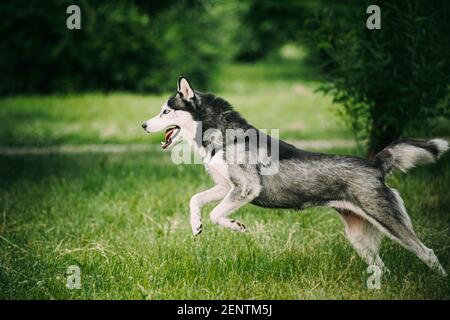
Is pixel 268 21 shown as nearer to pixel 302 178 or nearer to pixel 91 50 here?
pixel 91 50

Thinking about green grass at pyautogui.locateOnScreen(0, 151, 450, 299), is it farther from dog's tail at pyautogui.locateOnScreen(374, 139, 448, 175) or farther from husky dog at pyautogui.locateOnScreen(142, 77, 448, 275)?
dog's tail at pyautogui.locateOnScreen(374, 139, 448, 175)

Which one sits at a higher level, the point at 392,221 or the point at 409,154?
the point at 409,154

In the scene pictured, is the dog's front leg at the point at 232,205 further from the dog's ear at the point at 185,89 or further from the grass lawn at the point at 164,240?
the dog's ear at the point at 185,89

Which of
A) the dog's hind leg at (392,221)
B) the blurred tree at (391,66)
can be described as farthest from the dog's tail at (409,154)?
the blurred tree at (391,66)

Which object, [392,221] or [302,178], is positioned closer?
[392,221]

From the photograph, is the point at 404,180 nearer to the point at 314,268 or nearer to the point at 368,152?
the point at 368,152

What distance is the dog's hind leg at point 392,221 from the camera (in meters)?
5.39

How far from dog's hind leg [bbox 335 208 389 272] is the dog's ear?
1.76 metres

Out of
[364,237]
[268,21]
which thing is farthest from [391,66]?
[268,21]

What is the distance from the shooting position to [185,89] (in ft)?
19.0

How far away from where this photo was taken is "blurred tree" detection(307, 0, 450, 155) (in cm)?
851

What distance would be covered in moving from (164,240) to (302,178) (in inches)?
71.6

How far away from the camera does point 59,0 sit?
21750 mm

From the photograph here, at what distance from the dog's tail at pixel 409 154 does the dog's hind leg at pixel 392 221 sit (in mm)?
307
